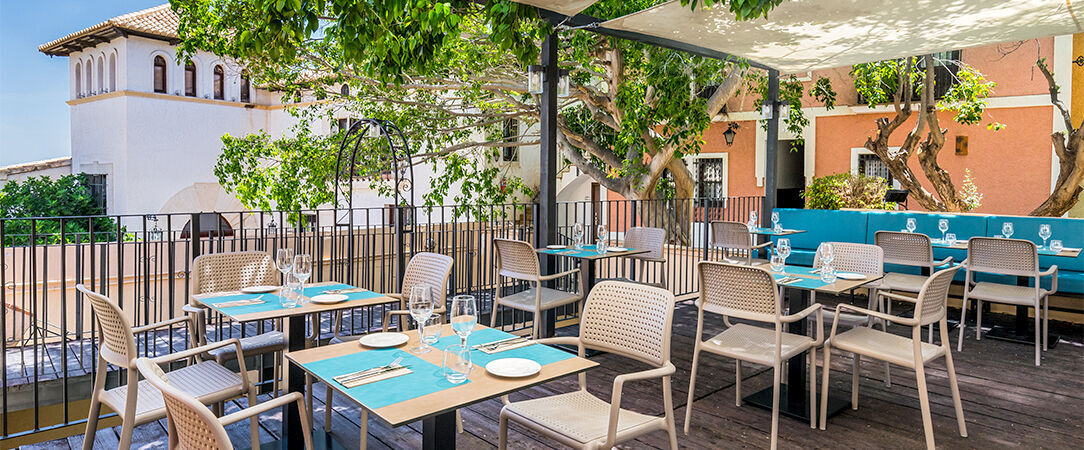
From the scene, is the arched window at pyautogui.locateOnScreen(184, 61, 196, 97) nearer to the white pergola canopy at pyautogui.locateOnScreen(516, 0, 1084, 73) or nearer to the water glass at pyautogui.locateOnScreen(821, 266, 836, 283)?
the white pergola canopy at pyautogui.locateOnScreen(516, 0, 1084, 73)

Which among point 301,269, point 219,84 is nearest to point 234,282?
point 301,269

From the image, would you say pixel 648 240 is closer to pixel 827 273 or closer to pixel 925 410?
pixel 827 273

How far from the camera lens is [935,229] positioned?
736 centimetres

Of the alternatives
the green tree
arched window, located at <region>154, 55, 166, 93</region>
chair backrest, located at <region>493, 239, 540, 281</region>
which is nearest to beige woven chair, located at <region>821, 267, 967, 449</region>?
chair backrest, located at <region>493, 239, 540, 281</region>

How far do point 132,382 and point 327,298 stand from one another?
0.94 m

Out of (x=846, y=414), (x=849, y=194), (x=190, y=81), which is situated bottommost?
(x=846, y=414)

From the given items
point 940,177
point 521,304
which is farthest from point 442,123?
point 940,177

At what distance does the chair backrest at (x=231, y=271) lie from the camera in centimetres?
388

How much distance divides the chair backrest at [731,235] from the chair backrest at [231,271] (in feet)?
15.4

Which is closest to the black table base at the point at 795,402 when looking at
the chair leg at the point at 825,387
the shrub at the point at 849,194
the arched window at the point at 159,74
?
the chair leg at the point at 825,387

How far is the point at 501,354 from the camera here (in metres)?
2.36

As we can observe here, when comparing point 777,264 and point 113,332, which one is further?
point 777,264

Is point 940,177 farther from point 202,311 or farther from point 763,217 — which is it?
point 202,311

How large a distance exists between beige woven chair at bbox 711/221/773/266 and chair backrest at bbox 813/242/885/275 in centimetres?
205
